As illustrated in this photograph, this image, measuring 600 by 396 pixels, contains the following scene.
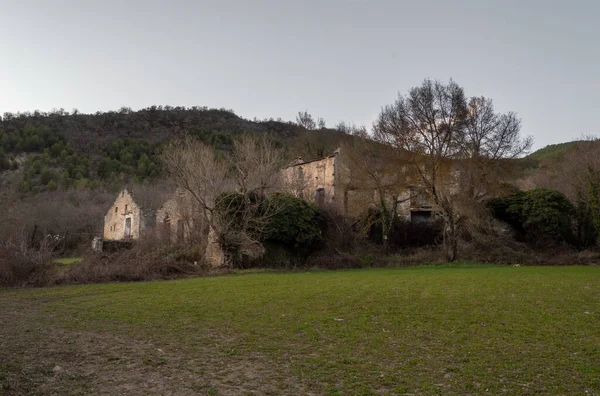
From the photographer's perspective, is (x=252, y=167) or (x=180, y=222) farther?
(x=180, y=222)

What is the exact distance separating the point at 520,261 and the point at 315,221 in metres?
11.5

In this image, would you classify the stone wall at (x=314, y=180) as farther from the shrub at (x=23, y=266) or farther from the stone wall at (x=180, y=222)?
the shrub at (x=23, y=266)

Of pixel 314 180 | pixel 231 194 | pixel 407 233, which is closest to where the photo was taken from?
pixel 231 194

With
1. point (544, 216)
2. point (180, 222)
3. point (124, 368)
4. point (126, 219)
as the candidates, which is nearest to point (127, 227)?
point (126, 219)

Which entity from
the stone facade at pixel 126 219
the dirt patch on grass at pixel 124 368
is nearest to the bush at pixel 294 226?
the stone facade at pixel 126 219

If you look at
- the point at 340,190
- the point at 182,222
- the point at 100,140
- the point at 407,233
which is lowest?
the point at 407,233

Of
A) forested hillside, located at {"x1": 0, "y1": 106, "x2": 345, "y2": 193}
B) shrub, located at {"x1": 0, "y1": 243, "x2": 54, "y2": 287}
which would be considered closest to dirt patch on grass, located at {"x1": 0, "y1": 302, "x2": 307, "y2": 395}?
shrub, located at {"x1": 0, "y1": 243, "x2": 54, "y2": 287}

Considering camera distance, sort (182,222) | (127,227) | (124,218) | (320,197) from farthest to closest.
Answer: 1. (124,218)
2. (127,227)
3. (320,197)
4. (182,222)

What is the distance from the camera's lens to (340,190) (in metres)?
34.3

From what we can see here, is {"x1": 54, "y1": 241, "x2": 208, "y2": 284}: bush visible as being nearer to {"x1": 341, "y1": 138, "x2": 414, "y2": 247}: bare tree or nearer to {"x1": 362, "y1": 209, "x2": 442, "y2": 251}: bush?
{"x1": 341, "y1": 138, "x2": 414, "y2": 247}: bare tree

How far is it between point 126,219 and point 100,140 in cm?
3626

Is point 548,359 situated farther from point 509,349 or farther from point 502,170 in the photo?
point 502,170

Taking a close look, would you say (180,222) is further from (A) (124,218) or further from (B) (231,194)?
(A) (124,218)

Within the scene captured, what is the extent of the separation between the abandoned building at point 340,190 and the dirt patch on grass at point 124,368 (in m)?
23.0
